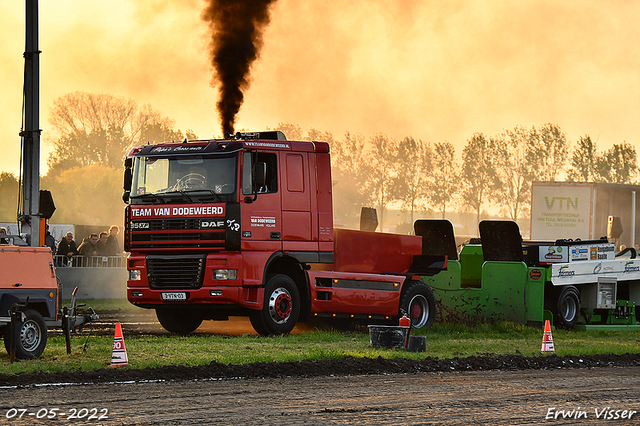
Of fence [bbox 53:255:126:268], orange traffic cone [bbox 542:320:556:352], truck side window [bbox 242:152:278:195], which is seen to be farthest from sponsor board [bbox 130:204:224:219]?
fence [bbox 53:255:126:268]

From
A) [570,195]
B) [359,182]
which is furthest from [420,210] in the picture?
[570,195]

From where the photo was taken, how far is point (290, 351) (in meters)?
12.1

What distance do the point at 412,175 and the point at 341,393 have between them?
52468 mm

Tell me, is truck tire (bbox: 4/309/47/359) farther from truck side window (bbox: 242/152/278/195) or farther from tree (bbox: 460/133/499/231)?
tree (bbox: 460/133/499/231)

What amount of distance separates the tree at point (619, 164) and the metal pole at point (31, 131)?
5449 cm

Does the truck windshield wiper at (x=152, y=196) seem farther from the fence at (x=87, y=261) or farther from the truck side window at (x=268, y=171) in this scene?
the fence at (x=87, y=261)

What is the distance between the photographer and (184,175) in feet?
46.2

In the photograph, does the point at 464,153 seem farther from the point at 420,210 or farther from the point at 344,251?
the point at 344,251

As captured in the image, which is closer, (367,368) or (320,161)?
(367,368)

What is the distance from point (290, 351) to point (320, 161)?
394 cm

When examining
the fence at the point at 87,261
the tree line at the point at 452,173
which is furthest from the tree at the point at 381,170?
the fence at the point at 87,261

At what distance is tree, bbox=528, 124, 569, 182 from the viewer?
2398 inches

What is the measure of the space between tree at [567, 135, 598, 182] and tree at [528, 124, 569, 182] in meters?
0.85

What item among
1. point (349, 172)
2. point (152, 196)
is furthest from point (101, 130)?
point (152, 196)
